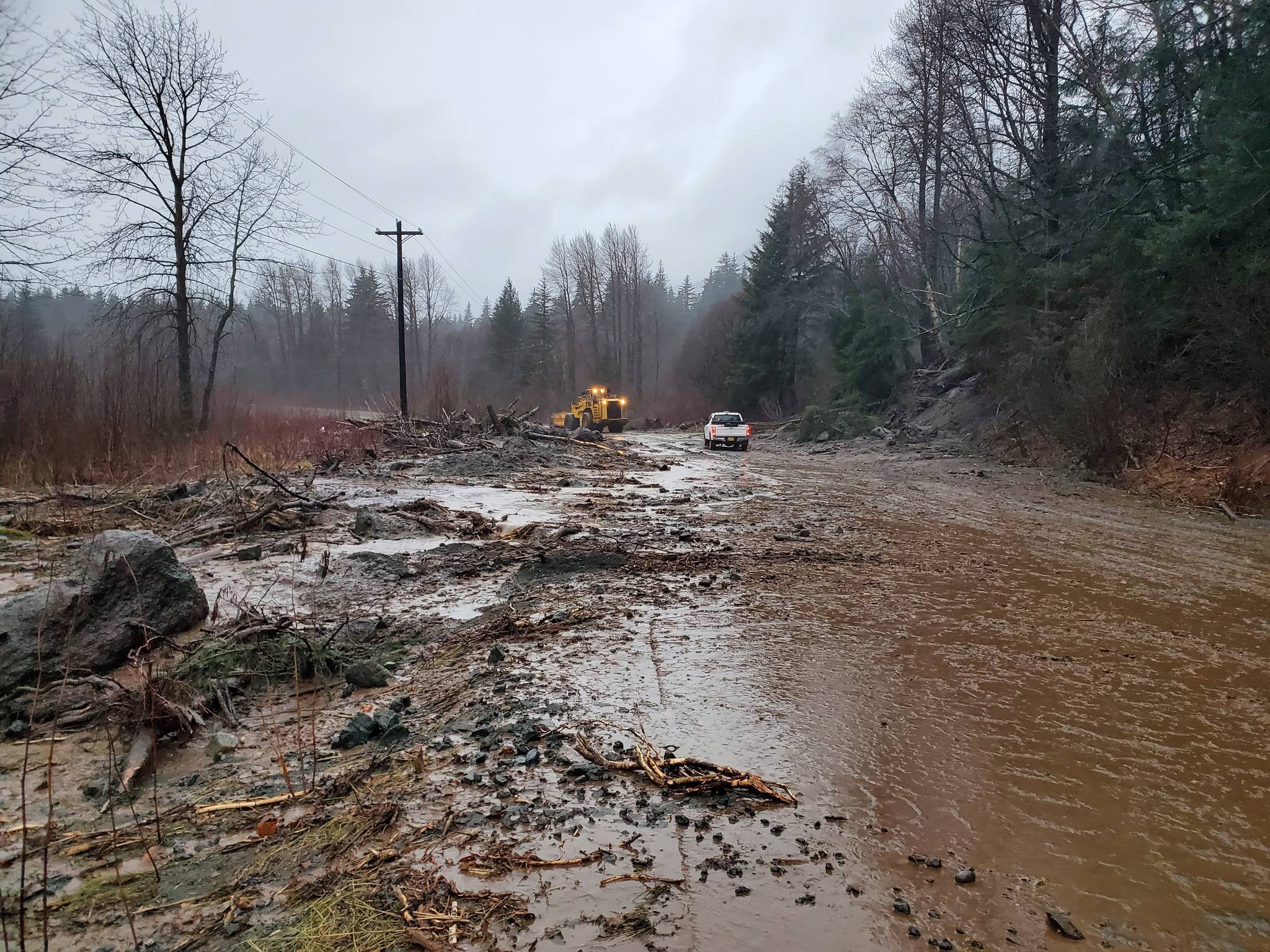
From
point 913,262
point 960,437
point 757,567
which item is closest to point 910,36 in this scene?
point 913,262

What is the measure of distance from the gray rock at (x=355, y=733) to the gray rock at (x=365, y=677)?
79 centimetres

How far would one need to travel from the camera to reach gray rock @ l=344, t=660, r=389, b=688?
16.1 feet

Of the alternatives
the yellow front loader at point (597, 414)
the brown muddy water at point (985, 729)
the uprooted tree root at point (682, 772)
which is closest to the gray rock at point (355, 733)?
the uprooted tree root at point (682, 772)

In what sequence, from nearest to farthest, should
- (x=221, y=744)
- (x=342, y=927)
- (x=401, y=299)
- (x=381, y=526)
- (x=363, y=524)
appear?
(x=342, y=927) → (x=221, y=744) → (x=363, y=524) → (x=381, y=526) → (x=401, y=299)

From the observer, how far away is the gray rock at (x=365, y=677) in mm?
4918

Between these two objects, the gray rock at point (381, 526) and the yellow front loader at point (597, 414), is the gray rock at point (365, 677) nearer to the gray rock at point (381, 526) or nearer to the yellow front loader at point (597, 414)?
the gray rock at point (381, 526)

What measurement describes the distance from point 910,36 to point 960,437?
15.5 m

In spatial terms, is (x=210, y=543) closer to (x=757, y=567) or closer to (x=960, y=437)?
(x=757, y=567)

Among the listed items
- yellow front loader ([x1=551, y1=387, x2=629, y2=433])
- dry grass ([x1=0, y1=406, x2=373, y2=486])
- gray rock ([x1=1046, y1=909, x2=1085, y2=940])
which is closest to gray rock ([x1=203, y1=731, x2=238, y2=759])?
gray rock ([x1=1046, y1=909, x2=1085, y2=940])

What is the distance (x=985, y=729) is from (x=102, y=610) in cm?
626

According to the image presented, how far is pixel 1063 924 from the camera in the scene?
249cm

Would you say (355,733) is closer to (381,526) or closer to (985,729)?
(985,729)

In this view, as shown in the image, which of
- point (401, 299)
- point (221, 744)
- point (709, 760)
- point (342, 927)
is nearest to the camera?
point (342, 927)

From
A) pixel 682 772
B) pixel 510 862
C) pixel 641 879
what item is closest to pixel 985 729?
pixel 682 772
